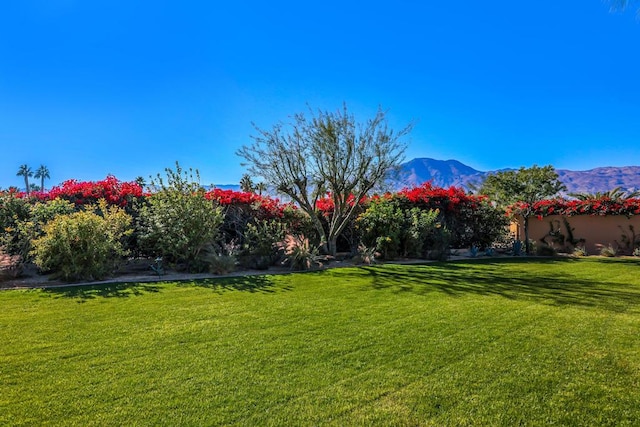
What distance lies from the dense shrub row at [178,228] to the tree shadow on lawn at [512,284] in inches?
89.9

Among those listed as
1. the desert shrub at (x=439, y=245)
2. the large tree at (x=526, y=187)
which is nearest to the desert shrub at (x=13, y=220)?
the desert shrub at (x=439, y=245)

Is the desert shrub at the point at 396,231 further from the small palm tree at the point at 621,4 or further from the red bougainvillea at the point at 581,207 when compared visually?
the small palm tree at the point at 621,4

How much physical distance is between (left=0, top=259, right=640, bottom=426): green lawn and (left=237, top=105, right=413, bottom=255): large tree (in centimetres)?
651

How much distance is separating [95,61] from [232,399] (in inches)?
470

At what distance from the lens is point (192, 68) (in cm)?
1192

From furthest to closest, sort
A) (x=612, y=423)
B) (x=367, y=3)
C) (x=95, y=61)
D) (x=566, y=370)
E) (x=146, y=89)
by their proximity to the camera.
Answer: (x=146, y=89)
(x=95, y=61)
(x=367, y=3)
(x=566, y=370)
(x=612, y=423)

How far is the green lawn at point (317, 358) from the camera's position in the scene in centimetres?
257

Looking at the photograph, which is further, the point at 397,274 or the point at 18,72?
the point at 18,72

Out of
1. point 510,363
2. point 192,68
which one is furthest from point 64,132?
point 510,363

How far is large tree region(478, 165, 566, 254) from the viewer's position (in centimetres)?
1508

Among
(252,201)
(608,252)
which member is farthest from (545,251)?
(252,201)

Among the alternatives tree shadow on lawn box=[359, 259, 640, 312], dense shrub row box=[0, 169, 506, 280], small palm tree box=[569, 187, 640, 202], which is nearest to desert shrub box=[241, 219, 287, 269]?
dense shrub row box=[0, 169, 506, 280]

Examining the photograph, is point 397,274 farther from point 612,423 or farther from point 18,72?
point 18,72

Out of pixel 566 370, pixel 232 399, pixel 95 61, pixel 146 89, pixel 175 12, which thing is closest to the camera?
pixel 232 399
